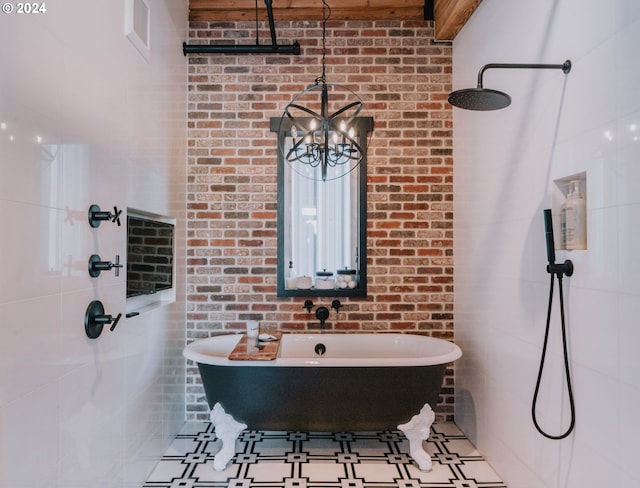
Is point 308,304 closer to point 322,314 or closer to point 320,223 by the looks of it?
point 322,314

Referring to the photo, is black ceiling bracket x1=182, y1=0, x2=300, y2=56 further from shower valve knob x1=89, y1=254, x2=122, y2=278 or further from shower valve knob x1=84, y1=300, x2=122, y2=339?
shower valve knob x1=84, y1=300, x2=122, y2=339

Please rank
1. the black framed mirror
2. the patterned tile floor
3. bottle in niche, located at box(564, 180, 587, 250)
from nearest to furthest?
1. bottle in niche, located at box(564, 180, 587, 250)
2. the patterned tile floor
3. the black framed mirror

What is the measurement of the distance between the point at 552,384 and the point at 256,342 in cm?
166

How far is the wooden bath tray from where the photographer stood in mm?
2299

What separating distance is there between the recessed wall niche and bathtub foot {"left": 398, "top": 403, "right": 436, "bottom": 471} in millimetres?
1228

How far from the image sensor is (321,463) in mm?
2471

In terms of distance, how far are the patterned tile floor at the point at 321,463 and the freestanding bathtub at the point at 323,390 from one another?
0.24 meters

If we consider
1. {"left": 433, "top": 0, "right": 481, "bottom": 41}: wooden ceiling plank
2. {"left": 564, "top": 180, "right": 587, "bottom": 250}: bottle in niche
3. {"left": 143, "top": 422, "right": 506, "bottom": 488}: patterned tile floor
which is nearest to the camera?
{"left": 564, "top": 180, "right": 587, "bottom": 250}: bottle in niche

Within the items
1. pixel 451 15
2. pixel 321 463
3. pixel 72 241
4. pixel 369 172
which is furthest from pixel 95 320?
pixel 451 15

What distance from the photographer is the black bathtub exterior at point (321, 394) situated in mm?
2332

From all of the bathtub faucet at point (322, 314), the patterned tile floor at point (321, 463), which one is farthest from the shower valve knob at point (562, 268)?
the bathtub faucet at point (322, 314)

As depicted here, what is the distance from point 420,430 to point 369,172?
5.93 ft

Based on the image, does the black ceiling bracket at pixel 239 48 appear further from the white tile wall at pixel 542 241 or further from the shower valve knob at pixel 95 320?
the shower valve knob at pixel 95 320

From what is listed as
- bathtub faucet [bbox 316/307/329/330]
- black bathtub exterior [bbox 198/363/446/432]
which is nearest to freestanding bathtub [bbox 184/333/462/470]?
black bathtub exterior [bbox 198/363/446/432]
